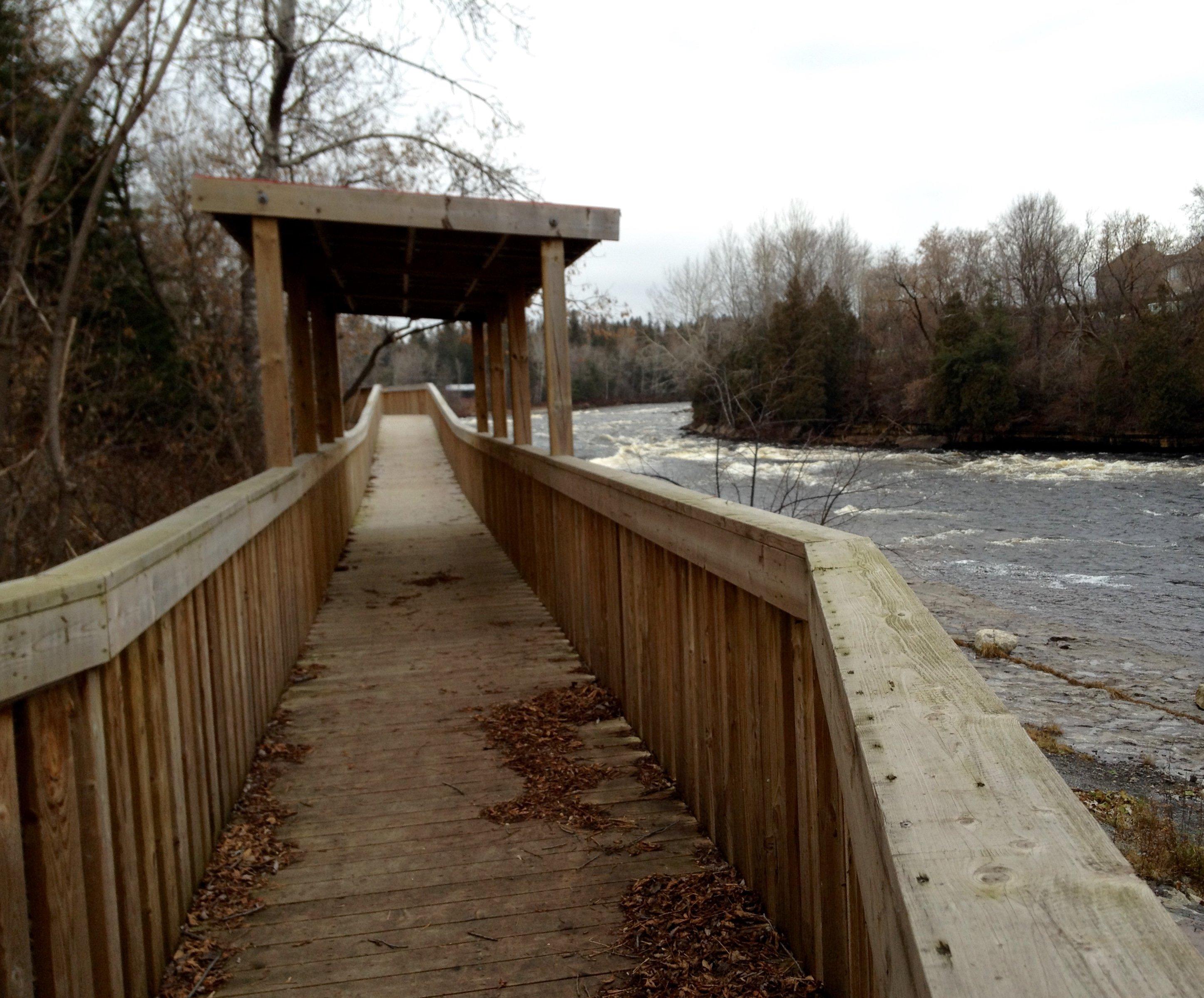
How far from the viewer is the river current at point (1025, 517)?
41.8 feet

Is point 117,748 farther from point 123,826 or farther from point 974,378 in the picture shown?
point 974,378

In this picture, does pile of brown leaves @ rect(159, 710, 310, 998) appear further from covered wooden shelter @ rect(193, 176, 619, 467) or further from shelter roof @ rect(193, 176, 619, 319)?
shelter roof @ rect(193, 176, 619, 319)

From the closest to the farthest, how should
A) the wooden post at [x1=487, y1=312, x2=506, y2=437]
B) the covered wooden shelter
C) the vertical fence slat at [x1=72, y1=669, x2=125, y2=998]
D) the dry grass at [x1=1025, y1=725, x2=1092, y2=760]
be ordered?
the vertical fence slat at [x1=72, y1=669, x2=125, y2=998] → the covered wooden shelter → the dry grass at [x1=1025, y1=725, x2=1092, y2=760] → the wooden post at [x1=487, y1=312, x2=506, y2=437]

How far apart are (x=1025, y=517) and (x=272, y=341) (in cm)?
1681

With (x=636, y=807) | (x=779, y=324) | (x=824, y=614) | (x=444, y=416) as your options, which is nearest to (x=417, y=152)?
(x=444, y=416)

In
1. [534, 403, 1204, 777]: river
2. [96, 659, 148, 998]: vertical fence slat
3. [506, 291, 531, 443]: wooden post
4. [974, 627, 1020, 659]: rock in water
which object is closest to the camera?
[96, 659, 148, 998]: vertical fence slat

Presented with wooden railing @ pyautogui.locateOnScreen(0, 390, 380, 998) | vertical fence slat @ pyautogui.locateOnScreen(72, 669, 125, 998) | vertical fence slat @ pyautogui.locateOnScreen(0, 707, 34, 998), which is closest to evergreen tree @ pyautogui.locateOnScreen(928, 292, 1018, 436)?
wooden railing @ pyautogui.locateOnScreen(0, 390, 380, 998)

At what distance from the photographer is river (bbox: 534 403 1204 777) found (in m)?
9.19

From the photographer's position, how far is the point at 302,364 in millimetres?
8586

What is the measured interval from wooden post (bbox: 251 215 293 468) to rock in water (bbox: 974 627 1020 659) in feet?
26.3

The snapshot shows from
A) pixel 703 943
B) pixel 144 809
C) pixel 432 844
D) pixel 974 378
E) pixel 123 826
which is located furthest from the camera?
pixel 974 378

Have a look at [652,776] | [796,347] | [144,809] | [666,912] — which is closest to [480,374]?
[652,776]

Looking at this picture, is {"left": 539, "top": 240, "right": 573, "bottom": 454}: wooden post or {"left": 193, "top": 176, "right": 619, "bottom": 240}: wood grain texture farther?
{"left": 539, "top": 240, "right": 573, "bottom": 454}: wooden post

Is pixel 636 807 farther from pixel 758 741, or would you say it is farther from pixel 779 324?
pixel 779 324
